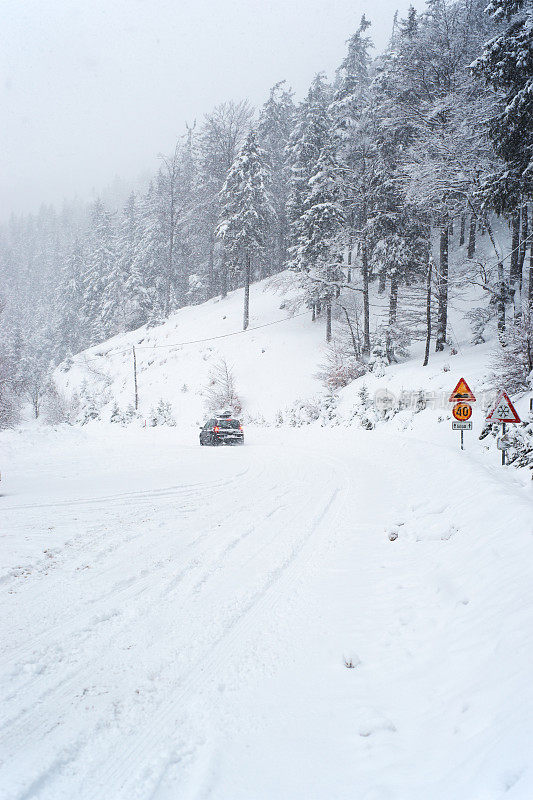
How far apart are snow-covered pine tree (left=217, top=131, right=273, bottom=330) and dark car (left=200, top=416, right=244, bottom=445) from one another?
17.3 metres

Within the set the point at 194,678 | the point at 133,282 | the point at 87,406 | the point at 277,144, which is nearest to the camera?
the point at 194,678

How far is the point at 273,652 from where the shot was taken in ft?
11.1

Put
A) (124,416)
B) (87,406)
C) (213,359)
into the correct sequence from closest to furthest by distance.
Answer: (124,416), (213,359), (87,406)

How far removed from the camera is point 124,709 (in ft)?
8.93

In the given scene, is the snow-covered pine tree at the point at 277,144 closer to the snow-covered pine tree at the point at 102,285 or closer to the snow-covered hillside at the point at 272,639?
the snow-covered pine tree at the point at 102,285

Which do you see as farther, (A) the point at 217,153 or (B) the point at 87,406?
(A) the point at 217,153

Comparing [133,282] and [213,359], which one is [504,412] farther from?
[133,282]

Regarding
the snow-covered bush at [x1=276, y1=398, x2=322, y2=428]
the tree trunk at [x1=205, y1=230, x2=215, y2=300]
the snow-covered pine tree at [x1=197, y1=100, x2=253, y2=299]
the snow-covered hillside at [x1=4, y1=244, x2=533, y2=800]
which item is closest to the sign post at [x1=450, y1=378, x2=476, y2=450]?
the snow-covered hillside at [x1=4, y1=244, x2=533, y2=800]

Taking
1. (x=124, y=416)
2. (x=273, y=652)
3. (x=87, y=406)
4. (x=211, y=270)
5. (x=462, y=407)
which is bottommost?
(x=273, y=652)

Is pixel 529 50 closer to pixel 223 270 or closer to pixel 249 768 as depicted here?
pixel 249 768

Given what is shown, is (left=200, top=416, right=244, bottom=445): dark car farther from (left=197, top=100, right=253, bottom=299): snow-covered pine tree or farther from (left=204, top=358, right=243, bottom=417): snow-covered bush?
(left=197, top=100, right=253, bottom=299): snow-covered pine tree

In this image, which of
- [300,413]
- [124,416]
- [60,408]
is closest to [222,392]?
[300,413]

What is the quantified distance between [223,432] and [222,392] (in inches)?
391

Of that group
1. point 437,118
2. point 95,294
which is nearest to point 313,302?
point 437,118
